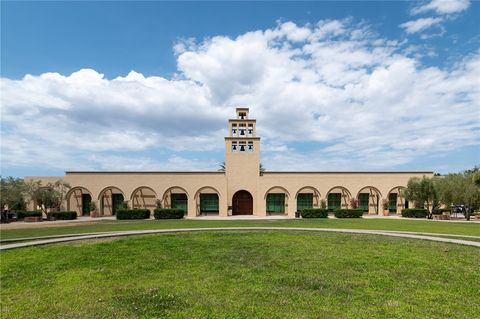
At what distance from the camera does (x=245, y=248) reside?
473 inches

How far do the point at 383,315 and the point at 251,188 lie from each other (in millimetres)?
29449

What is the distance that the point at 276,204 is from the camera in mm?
36656

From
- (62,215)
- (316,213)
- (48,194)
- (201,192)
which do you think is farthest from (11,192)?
A: (316,213)

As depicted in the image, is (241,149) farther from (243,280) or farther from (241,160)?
(243,280)

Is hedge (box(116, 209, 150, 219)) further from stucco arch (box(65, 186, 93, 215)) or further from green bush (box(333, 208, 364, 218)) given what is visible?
green bush (box(333, 208, 364, 218))

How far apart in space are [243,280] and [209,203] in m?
28.8

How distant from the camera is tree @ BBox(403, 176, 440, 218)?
105 ft

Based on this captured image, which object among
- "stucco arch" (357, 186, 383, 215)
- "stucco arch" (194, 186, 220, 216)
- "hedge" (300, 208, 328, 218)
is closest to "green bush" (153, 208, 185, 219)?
"stucco arch" (194, 186, 220, 216)

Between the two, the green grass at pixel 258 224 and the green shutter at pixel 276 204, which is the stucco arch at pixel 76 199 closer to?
the green grass at pixel 258 224

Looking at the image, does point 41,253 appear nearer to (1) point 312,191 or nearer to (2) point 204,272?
(2) point 204,272

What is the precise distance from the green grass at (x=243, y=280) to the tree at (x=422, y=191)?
856 inches

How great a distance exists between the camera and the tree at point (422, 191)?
32.0 m

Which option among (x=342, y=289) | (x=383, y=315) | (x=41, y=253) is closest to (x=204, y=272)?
(x=342, y=289)

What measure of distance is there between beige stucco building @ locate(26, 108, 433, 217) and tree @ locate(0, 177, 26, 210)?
9.42 ft
